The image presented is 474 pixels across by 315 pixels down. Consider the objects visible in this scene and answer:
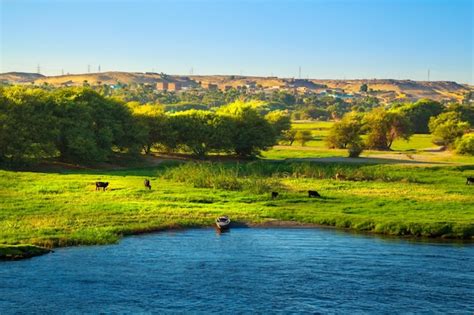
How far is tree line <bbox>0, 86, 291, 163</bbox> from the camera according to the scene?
94062 mm

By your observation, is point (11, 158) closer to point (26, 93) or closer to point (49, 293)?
point (26, 93)

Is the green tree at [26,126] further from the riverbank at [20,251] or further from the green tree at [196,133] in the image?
the riverbank at [20,251]

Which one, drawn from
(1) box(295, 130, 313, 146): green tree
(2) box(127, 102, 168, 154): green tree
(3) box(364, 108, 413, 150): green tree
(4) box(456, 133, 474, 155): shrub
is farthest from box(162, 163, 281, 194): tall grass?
(1) box(295, 130, 313, 146): green tree

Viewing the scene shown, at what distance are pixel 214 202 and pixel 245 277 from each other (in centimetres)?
2717

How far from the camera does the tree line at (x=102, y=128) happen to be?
9406 centimetres

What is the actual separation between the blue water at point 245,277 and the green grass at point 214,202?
408 cm

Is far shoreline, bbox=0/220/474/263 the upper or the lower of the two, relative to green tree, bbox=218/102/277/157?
lower

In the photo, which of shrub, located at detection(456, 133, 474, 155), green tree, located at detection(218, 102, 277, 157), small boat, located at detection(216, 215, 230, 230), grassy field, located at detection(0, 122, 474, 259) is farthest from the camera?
shrub, located at detection(456, 133, 474, 155)

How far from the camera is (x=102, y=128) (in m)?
105

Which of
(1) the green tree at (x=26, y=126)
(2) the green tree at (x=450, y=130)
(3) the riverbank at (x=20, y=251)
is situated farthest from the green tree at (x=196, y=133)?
(3) the riverbank at (x=20, y=251)

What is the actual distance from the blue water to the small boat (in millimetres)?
2884

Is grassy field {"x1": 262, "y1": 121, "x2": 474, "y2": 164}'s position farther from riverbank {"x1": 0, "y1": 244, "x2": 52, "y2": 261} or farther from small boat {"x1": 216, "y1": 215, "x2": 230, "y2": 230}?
riverbank {"x1": 0, "y1": 244, "x2": 52, "y2": 261}

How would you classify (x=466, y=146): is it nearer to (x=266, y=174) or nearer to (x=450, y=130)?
(x=450, y=130)

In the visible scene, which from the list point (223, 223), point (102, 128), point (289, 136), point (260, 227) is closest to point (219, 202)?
point (260, 227)
